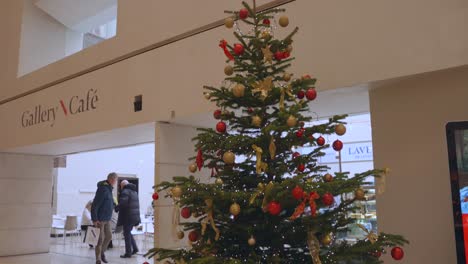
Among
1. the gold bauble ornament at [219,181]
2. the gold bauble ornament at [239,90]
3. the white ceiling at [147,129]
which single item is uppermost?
the white ceiling at [147,129]

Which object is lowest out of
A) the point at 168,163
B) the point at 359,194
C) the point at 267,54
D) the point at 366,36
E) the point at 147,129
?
the point at 359,194

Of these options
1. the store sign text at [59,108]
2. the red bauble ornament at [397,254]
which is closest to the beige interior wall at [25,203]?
the store sign text at [59,108]

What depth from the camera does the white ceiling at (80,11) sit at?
25.4 feet

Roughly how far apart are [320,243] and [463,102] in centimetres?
185

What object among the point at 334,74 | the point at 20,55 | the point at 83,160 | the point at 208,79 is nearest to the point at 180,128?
the point at 208,79

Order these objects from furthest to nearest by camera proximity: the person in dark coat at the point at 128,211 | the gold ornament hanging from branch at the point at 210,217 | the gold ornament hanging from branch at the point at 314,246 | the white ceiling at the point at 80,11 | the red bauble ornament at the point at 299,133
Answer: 1. the person in dark coat at the point at 128,211
2. the white ceiling at the point at 80,11
3. the red bauble ornament at the point at 299,133
4. the gold ornament hanging from branch at the point at 210,217
5. the gold ornament hanging from branch at the point at 314,246

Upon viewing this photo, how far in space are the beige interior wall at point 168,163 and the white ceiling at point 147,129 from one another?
17 cm

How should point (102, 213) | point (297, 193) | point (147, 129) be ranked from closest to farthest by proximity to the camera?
point (297, 193) < point (147, 129) < point (102, 213)

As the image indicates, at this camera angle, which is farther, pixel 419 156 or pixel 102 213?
pixel 102 213

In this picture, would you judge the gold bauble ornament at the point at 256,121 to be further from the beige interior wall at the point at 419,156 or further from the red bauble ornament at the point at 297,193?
the beige interior wall at the point at 419,156

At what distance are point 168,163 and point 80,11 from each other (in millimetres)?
4201

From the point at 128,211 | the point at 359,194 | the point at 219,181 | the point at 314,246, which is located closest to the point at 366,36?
the point at 359,194

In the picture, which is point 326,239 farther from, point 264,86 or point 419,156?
point 419,156

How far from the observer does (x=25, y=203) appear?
8672mm
